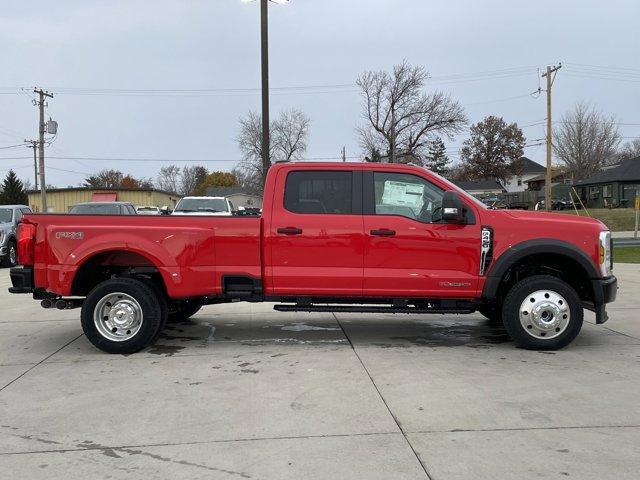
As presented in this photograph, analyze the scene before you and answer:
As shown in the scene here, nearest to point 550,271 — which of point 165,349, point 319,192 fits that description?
point 319,192

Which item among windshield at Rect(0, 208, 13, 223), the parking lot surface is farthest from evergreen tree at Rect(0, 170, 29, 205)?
the parking lot surface

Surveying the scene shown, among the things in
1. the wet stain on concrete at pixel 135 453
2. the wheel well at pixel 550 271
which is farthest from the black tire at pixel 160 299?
the wheel well at pixel 550 271

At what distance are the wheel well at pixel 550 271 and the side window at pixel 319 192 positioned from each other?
1898mm

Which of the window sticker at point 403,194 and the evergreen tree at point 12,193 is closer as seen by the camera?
the window sticker at point 403,194

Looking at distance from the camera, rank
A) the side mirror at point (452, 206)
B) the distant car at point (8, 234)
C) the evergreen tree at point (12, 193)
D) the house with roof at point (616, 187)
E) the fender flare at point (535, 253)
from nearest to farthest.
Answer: the side mirror at point (452, 206)
the fender flare at point (535, 253)
the distant car at point (8, 234)
the house with roof at point (616, 187)
the evergreen tree at point (12, 193)

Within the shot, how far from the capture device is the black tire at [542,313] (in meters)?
5.82

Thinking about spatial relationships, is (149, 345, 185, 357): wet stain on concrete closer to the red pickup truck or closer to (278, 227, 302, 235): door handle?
the red pickup truck

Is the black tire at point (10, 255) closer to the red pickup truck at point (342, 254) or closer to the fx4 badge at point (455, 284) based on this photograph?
the red pickup truck at point (342, 254)

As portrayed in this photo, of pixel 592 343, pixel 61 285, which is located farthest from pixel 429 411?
pixel 61 285

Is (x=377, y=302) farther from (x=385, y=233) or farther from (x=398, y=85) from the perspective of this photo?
(x=398, y=85)

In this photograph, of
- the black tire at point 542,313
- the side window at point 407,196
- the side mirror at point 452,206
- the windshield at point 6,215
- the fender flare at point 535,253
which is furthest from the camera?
the windshield at point 6,215

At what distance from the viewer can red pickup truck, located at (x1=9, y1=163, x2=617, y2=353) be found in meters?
5.80

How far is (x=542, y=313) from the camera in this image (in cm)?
588

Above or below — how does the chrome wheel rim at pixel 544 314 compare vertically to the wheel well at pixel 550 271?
below
